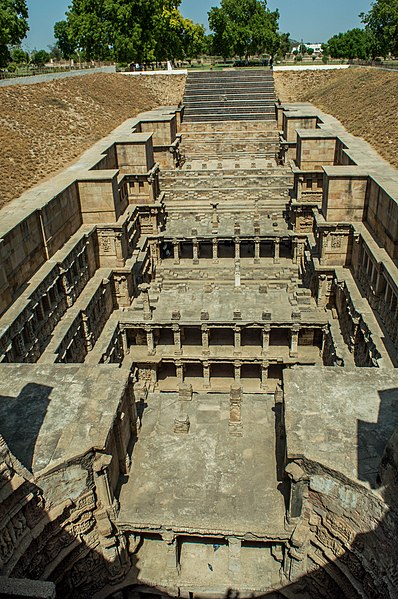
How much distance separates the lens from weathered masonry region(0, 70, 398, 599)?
36.2 feet

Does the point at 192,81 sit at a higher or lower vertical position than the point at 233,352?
higher

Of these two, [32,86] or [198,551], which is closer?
[198,551]

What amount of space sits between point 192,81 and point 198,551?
176ft

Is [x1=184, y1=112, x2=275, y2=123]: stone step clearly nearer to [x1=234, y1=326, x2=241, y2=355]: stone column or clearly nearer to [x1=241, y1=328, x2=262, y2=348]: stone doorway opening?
[x1=241, y1=328, x2=262, y2=348]: stone doorway opening

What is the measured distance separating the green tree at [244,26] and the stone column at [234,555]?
7033cm

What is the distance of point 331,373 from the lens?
44.2ft

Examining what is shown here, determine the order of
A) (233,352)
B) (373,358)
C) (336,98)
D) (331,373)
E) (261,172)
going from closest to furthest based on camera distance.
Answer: (331,373)
(373,358)
(233,352)
(261,172)
(336,98)

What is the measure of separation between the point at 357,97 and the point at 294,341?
3143 centimetres

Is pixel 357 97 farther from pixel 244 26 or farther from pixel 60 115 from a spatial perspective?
pixel 244 26

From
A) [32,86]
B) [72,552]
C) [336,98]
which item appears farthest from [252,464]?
[336,98]

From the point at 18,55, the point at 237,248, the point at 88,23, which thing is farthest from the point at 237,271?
the point at 18,55

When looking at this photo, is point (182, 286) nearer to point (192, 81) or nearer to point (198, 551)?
point (198, 551)

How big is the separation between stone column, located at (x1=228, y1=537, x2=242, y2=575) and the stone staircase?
4287cm

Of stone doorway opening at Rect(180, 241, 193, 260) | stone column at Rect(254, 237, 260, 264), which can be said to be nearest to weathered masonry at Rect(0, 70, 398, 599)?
stone doorway opening at Rect(180, 241, 193, 260)
